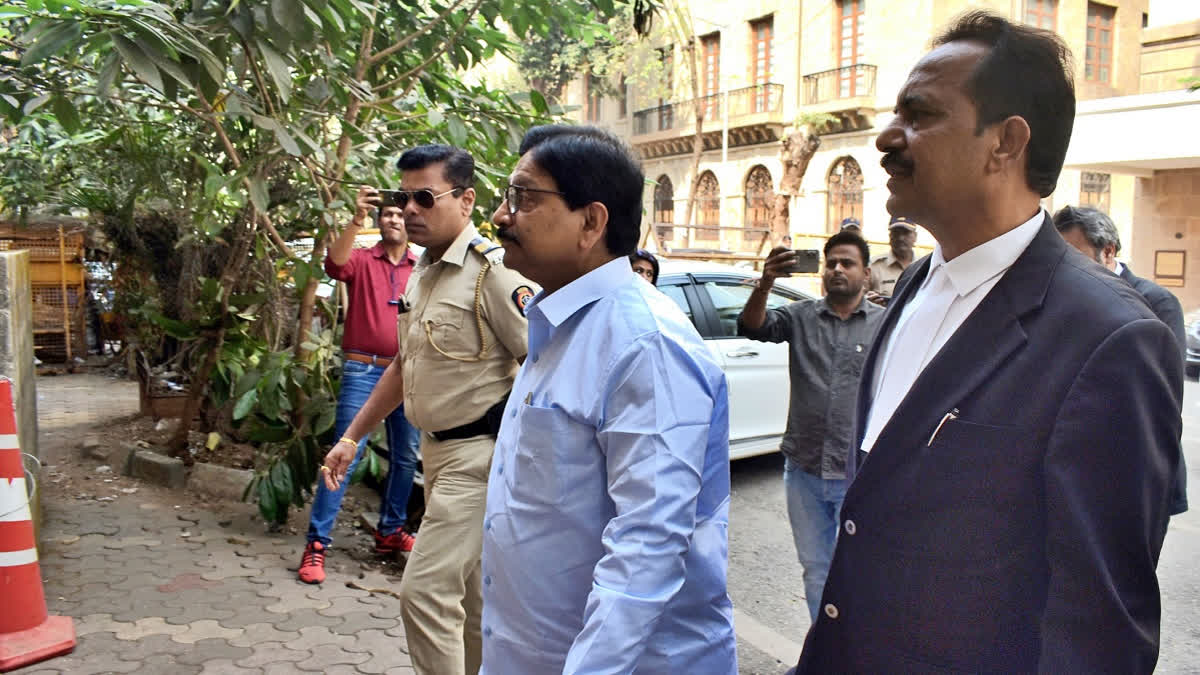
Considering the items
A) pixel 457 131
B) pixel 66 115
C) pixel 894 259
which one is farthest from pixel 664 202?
pixel 66 115

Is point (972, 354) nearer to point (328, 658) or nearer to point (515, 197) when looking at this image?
point (515, 197)

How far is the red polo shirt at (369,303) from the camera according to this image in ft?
16.1

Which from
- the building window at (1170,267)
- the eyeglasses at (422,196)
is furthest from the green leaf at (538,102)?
the building window at (1170,267)

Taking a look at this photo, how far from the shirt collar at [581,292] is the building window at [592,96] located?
1272 inches

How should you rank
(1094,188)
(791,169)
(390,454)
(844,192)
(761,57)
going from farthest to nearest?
(761,57)
(844,192)
(1094,188)
(791,169)
(390,454)

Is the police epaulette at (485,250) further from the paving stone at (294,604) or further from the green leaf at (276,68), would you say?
the paving stone at (294,604)

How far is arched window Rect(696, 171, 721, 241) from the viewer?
3042 centimetres

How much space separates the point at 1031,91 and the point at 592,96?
113ft

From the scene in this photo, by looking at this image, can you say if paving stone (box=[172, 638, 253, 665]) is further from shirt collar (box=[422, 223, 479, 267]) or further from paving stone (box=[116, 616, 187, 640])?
shirt collar (box=[422, 223, 479, 267])

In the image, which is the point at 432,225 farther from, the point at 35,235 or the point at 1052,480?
the point at 35,235

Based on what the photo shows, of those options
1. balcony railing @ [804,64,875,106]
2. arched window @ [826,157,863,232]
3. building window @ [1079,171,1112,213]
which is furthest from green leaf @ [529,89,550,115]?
balcony railing @ [804,64,875,106]

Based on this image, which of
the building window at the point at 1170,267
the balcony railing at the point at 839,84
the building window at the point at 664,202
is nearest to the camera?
the building window at the point at 1170,267

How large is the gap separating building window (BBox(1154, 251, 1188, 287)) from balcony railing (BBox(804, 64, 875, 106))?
838cm

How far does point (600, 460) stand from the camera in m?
1.79
